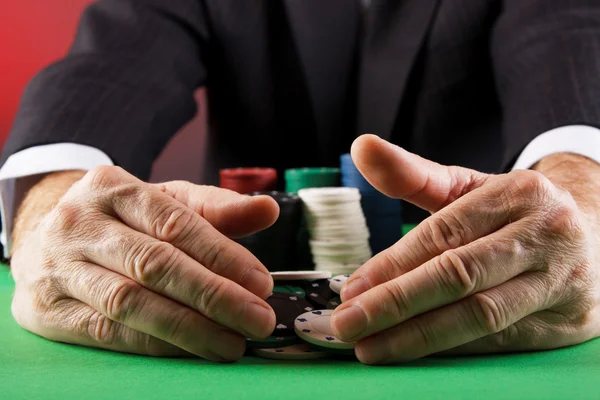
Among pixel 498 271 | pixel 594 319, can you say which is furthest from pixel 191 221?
pixel 594 319

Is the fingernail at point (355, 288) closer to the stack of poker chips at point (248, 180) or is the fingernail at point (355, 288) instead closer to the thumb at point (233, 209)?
the thumb at point (233, 209)

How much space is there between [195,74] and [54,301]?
145cm

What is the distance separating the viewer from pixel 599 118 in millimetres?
1548

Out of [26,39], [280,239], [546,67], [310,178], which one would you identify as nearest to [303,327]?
[280,239]

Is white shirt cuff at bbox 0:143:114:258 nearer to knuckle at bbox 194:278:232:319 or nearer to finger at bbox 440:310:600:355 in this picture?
knuckle at bbox 194:278:232:319

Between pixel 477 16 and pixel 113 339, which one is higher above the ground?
pixel 477 16

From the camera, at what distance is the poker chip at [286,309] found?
94cm

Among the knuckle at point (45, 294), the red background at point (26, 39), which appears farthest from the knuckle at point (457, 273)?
the red background at point (26, 39)

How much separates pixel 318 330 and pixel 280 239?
690mm

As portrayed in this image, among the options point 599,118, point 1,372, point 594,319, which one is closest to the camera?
point 1,372

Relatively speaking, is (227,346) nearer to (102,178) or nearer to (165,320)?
(165,320)

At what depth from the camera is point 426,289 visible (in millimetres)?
833

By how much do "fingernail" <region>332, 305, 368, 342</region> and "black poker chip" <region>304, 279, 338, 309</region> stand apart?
0.25 m

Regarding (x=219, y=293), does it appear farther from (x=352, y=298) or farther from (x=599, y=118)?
(x=599, y=118)
